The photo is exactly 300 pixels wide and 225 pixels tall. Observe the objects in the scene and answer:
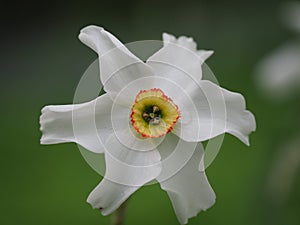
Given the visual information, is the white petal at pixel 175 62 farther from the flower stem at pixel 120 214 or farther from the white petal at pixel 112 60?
the flower stem at pixel 120 214

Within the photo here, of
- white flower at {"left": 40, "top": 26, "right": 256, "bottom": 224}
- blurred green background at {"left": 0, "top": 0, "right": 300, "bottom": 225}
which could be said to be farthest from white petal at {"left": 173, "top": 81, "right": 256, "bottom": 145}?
blurred green background at {"left": 0, "top": 0, "right": 300, "bottom": 225}

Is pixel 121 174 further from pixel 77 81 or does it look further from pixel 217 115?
pixel 77 81

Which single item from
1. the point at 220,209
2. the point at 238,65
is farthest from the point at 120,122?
the point at 238,65

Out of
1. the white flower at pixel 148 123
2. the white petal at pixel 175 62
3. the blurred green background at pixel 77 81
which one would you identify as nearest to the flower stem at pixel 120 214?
the white flower at pixel 148 123

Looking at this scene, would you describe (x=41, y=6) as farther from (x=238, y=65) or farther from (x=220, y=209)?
(x=220, y=209)

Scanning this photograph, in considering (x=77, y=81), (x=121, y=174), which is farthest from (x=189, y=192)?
(x=77, y=81)

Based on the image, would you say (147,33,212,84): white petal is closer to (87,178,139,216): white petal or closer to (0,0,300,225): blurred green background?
(87,178,139,216): white petal
